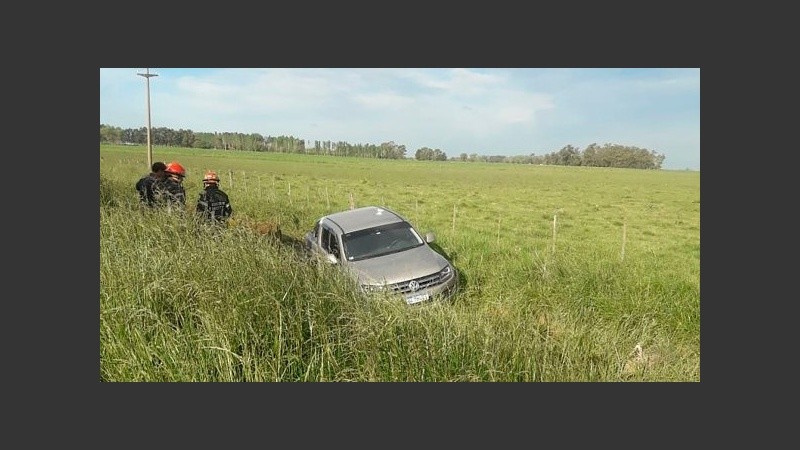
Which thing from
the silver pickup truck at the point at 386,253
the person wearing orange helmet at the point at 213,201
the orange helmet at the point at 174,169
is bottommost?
the silver pickup truck at the point at 386,253

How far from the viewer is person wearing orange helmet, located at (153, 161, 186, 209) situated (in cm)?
662

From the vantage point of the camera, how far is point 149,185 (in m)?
7.11

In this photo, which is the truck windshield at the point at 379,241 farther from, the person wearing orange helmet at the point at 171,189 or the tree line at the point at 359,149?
the tree line at the point at 359,149

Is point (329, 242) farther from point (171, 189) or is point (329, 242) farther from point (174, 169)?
point (174, 169)

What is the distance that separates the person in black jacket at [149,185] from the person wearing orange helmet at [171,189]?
0.08 m

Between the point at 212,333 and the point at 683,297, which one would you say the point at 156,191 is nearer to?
the point at 212,333

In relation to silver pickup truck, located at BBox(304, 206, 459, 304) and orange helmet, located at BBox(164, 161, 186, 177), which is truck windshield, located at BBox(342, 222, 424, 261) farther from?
orange helmet, located at BBox(164, 161, 186, 177)

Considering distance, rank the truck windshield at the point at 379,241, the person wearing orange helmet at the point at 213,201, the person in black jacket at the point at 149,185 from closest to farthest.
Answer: the person wearing orange helmet at the point at 213,201
the person in black jacket at the point at 149,185
the truck windshield at the point at 379,241

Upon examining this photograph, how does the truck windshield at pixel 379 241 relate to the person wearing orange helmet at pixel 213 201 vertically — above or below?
below

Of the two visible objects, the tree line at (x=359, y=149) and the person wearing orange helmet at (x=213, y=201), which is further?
the tree line at (x=359, y=149)

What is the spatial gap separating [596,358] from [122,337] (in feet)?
13.6

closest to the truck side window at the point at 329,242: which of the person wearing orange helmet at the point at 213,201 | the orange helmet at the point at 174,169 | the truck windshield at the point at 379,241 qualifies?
the truck windshield at the point at 379,241

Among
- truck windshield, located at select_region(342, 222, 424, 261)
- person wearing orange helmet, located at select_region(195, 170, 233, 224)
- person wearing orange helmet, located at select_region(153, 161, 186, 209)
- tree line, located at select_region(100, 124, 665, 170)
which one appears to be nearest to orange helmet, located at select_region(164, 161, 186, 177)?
person wearing orange helmet, located at select_region(153, 161, 186, 209)

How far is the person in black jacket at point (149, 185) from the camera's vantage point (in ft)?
23.0
